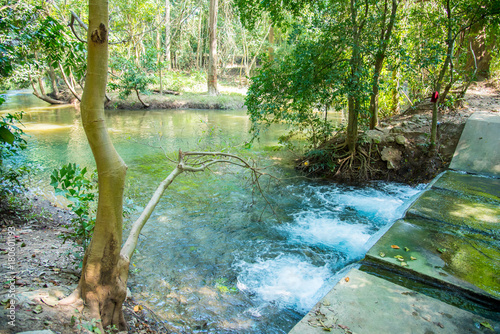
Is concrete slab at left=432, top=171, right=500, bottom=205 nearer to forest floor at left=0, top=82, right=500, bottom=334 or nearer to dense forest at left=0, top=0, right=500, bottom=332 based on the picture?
forest floor at left=0, top=82, right=500, bottom=334

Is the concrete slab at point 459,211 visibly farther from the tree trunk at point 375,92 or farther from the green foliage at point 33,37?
the green foliage at point 33,37

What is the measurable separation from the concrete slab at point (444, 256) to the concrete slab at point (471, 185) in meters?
1.87

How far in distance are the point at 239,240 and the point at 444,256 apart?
10.1 feet

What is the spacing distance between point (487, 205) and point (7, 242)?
7.33 metres

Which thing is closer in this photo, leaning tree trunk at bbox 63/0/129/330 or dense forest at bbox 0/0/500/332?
leaning tree trunk at bbox 63/0/129/330

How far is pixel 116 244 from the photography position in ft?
9.51

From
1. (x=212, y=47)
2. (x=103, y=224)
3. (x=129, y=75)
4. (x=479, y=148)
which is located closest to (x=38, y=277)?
(x=103, y=224)

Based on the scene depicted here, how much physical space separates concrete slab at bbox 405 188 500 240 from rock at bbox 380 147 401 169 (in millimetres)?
2624

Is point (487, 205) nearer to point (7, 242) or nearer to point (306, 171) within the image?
point (306, 171)

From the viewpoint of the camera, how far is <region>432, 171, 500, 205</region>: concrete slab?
19.4 ft

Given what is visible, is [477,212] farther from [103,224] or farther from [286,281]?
[103,224]

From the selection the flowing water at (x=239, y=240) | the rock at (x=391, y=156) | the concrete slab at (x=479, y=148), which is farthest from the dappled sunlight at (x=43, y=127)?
the concrete slab at (x=479, y=148)

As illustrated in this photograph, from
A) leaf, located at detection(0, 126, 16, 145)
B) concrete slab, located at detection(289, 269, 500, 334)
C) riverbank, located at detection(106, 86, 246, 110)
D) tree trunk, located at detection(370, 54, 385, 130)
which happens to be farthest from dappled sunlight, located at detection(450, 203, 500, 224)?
riverbank, located at detection(106, 86, 246, 110)

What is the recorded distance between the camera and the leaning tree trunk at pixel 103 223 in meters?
2.58
